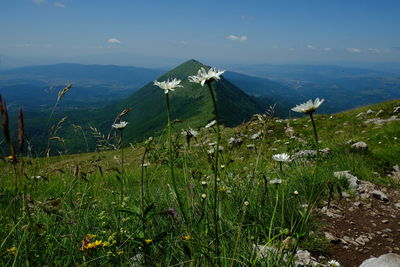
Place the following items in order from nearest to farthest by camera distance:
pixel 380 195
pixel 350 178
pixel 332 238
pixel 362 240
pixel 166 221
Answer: pixel 166 221
pixel 332 238
pixel 362 240
pixel 380 195
pixel 350 178

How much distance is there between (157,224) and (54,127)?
2.14 metres

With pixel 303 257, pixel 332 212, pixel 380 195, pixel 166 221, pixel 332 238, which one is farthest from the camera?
pixel 380 195

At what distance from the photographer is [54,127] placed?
182 inches

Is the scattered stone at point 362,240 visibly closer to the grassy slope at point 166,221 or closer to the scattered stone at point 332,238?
the scattered stone at point 332,238

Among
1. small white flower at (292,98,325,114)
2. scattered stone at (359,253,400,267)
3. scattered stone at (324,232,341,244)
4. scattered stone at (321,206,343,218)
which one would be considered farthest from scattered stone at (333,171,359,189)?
small white flower at (292,98,325,114)

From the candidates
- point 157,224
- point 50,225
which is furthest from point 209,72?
point 50,225

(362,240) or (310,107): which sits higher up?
(310,107)

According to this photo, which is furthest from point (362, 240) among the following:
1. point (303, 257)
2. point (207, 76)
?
point (207, 76)

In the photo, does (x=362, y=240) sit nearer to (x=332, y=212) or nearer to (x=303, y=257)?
(x=332, y=212)

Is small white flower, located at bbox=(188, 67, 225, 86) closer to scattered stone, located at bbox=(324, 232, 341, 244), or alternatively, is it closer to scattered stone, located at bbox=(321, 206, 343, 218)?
scattered stone, located at bbox=(324, 232, 341, 244)

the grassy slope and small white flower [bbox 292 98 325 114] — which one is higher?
small white flower [bbox 292 98 325 114]

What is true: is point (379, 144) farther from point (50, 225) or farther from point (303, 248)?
point (50, 225)

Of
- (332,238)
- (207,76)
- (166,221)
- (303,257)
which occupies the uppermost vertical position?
(207,76)

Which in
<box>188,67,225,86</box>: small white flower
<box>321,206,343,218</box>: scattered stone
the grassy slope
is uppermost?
<box>188,67,225,86</box>: small white flower
